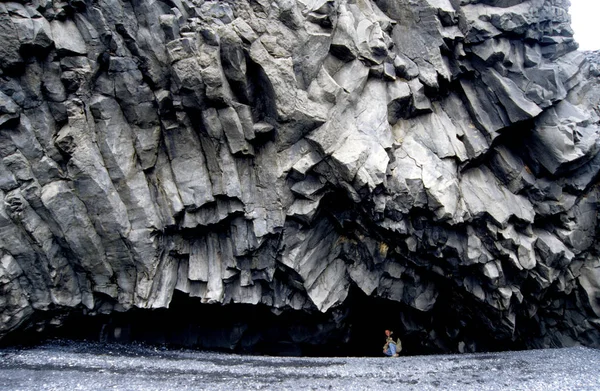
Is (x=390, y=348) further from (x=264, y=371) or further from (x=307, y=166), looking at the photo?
(x=307, y=166)

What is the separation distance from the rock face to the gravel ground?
139 centimetres

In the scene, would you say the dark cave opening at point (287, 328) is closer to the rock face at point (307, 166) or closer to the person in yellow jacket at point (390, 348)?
the rock face at point (307, 166)

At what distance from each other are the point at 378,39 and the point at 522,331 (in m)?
13.7

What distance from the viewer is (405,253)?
16047mm

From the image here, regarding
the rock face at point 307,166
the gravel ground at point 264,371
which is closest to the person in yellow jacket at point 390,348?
the rock face at point 307,166

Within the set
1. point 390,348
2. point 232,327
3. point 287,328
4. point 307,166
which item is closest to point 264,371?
point 232,327

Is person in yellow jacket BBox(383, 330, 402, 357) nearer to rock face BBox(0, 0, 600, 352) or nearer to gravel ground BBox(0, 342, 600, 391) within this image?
rock face BBox(0, 0, 600, 352)

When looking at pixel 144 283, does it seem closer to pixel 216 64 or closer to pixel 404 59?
pixel 216 64

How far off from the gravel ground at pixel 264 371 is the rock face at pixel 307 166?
1.39 m

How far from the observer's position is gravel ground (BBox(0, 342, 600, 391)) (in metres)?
11.8

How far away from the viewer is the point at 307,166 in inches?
552

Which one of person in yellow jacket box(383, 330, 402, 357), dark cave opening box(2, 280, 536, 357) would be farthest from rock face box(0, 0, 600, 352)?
person in yellow jacket box(383, 330, 402, 357)

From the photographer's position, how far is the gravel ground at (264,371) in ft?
38.6

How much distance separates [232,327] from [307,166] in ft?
23.8
